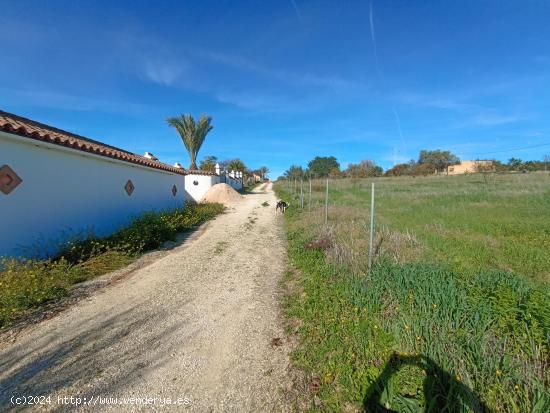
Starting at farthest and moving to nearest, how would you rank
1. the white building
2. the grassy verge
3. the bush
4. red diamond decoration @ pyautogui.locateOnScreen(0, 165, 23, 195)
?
1. the white building
2. red diamond decoration @ pyautogui.locateOnScreen(0, 165, 23, 195)
3. the grassy verge
4. the bush

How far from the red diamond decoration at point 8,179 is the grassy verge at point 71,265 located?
4.58ft

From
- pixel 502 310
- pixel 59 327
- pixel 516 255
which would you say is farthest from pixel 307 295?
pixel 516 255

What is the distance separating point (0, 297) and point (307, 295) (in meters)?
4.47

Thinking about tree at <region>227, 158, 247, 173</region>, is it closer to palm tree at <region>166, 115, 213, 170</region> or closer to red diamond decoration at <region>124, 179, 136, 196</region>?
palm tree at <region>166, 115, 213, 170</region>

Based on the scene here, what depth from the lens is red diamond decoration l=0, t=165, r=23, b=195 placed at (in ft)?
15.8

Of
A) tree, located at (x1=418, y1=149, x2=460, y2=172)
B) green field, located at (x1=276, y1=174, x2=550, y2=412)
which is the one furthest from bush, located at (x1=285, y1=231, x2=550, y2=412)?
tree, located at (x1=418, y1=149, x2=460, y2=172)

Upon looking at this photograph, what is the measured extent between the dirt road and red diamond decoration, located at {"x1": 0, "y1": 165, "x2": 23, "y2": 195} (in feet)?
9.44

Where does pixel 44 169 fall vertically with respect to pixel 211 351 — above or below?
above

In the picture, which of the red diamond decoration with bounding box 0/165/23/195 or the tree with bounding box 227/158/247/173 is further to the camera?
the tree with bounding box 227/158/247/173

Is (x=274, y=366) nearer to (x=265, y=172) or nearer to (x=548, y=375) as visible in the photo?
(x=548, y=375)

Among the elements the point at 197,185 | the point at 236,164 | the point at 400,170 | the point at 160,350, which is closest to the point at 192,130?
the point at 197,185

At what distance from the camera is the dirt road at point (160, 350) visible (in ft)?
7.34

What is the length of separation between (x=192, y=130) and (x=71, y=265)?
822 inches

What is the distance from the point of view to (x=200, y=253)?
21.9 feet
